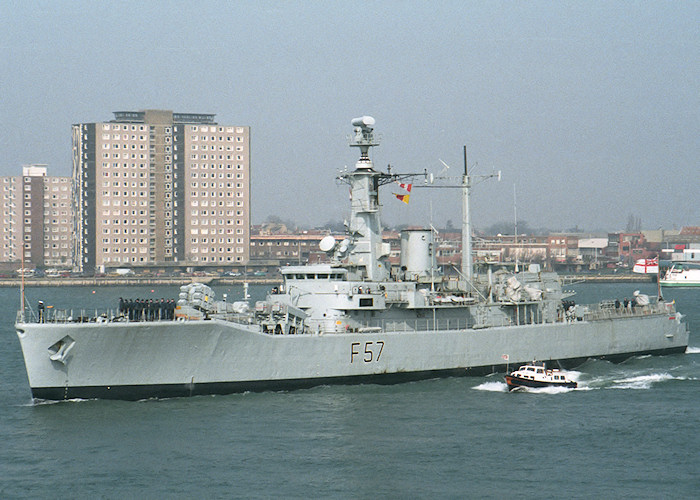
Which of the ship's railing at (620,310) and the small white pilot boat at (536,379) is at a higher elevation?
the ship's railing at (620,310)

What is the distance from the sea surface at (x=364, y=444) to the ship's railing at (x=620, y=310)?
7.67 metres

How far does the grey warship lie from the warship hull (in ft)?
0.13

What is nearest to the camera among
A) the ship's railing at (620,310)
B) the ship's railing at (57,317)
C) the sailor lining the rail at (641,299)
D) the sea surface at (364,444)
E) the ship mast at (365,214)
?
the sea surface at (364,444)

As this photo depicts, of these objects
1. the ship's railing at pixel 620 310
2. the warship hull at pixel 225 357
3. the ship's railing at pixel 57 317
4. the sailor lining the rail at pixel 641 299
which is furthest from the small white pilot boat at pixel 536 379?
the ship's railing at pixel 57 317

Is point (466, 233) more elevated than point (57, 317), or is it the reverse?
point (466, 233)

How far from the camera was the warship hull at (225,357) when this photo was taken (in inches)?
1103

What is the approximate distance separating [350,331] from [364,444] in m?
8.06

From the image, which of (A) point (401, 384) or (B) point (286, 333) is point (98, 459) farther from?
(A) point (401, 384)

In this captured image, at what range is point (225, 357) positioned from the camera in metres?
29.7

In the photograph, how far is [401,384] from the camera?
33438 millimetres

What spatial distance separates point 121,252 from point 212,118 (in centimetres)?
2302

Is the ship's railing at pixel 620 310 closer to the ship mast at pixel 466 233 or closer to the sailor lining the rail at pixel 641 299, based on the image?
the sailor lining the rail at pixel 641 299

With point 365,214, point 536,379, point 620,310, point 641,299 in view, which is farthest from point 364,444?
point 641,299

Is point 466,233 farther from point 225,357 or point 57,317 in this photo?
point 57,317
